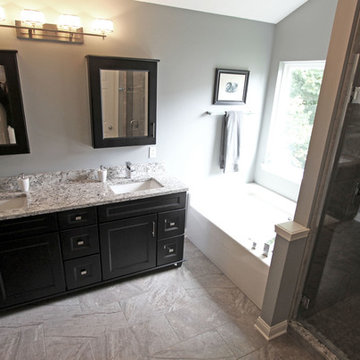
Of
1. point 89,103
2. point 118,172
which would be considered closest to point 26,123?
point 89,103

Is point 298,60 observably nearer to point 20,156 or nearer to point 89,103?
point 89,103

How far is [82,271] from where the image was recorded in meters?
2.41

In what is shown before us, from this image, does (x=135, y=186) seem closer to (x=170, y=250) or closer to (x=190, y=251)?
(x=170, y=250)

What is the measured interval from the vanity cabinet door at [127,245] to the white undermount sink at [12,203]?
25.9 inches

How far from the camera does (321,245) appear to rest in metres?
2.03

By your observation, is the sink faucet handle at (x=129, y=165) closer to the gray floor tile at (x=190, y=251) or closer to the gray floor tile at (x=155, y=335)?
the gray floor tile at (x=190, y=251)

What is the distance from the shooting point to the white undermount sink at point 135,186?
2.70 meters

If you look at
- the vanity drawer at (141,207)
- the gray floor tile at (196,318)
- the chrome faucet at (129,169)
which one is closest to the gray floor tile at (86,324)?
the gray floor tile at (196,318)

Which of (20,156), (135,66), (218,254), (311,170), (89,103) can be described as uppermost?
(135,66)

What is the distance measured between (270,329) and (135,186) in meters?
1.64

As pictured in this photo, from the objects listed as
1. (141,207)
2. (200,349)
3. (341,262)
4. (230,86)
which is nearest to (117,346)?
(200,349)

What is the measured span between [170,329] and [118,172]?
1460 millimetres

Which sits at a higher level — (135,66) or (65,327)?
(135,66)

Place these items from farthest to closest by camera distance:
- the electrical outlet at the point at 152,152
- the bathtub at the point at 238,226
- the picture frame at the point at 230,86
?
the picture frame at the point at 230,86 < the electrical outlet at the point at 152,152 < the bathtub at the point at 238,226
